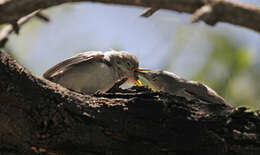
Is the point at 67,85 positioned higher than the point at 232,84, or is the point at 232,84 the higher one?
the point at 67,85

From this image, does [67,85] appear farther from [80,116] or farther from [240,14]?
[240,14]

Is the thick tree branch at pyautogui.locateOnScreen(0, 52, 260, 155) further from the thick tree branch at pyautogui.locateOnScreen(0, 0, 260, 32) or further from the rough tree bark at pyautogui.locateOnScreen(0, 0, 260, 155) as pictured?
the thick tree branch at pyautogui.locateOnScreen(0, 0, 260, 32)

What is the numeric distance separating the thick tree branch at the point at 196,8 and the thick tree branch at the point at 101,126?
51.1 inches

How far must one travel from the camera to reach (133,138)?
13.9 ft

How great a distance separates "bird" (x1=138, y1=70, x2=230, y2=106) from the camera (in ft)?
A: 19.1

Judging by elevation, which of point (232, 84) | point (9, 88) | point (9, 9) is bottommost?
point (232, 84)

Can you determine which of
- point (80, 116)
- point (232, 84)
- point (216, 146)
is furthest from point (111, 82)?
point (232, 84)

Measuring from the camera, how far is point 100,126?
4.27m

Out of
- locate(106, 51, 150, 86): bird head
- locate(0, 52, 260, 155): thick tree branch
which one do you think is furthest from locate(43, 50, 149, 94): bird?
locate(0, 52, 260, 155): thick tree branch

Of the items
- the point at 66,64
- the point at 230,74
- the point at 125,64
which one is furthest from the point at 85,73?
the point at 230,74

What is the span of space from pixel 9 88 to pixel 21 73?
25cm

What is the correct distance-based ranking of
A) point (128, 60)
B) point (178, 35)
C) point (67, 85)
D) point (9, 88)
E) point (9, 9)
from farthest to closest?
point (178, 35)
point (128, 60)
point (67, 85)
point (9, 88)
point (9, 9)

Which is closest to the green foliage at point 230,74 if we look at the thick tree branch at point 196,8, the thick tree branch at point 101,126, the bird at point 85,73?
the bird at point 85,73

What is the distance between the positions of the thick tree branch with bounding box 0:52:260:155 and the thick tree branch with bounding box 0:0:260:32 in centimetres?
130
